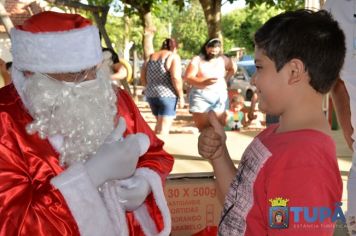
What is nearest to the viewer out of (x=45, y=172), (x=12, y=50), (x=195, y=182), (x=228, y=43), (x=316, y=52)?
(x=316, y=52)

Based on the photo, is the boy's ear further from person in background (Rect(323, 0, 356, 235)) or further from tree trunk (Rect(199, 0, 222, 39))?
tree trunk (Rect(199, 0, 222, 39))

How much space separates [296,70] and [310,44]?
9 cm

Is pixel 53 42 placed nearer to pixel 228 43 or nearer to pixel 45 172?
pixel 45 172

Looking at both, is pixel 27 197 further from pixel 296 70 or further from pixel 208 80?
pixel 208 80

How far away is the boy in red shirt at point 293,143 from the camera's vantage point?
5.02 feet

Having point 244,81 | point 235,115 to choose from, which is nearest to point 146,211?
point 235,115

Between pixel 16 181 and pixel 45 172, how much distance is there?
106 millimetres

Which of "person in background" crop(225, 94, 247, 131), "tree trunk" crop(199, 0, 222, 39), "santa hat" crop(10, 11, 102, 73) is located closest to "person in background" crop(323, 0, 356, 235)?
"santa hat" crop(10, 11, 102, 73)

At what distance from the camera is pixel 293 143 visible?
5.24ft

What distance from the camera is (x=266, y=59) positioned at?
1.72 metres

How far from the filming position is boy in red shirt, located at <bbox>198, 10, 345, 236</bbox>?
153cm

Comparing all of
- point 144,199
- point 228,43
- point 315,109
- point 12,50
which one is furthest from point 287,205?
point 228,43

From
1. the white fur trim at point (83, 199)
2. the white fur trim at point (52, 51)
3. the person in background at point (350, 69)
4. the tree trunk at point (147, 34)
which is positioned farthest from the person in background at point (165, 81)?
the white fur trim at point (83, 199)

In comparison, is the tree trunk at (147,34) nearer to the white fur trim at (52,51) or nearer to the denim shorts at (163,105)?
the denim shorts at (163,105)
